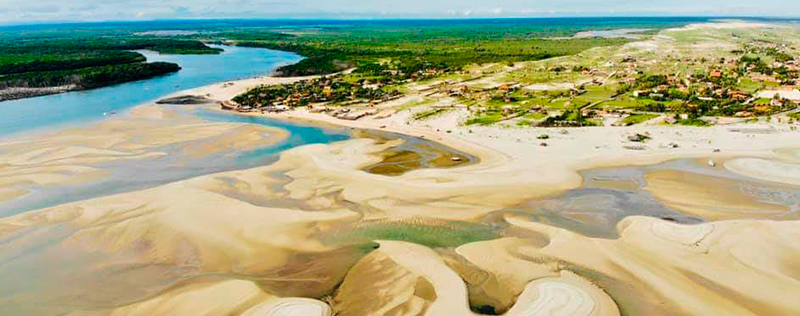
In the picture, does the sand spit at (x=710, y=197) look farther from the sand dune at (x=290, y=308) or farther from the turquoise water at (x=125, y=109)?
the turquoise water at (x=125, y=109)

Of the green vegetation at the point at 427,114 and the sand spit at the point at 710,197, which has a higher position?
the green vegetation at the point at 427,114

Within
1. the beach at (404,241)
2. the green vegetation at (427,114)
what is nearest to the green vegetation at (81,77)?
the beach at (404,241)

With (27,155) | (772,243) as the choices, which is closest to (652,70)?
(772,243)

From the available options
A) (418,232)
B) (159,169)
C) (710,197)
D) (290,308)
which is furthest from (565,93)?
(290,308)

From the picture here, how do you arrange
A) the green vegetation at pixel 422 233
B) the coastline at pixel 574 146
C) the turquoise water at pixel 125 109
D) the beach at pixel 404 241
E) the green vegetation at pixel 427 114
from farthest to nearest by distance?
1. the green vegetation at pixel 427 114
2. the coastline at pixel 574 146
3. the turquoise water at pixel 125 109
4. the green vegetation at pixel 422 233
5. the beach at pixel 404 241

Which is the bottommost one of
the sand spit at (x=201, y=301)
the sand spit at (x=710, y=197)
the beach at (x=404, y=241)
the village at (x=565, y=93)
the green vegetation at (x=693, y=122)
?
the sand spit at (x=201, y=301)

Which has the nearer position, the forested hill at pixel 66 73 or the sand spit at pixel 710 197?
the sand spit at pixel 710 197

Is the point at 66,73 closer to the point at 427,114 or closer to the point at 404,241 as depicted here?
the point at 427,114

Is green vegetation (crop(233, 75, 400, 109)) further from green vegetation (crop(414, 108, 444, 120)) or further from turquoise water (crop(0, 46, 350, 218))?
green vegetation (crop(414, 108, 444, 120))

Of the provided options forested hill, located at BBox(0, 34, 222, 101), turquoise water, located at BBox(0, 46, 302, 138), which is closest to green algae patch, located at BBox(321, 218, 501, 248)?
turquoise water, located at BBox(0, 46, 302, 138)
